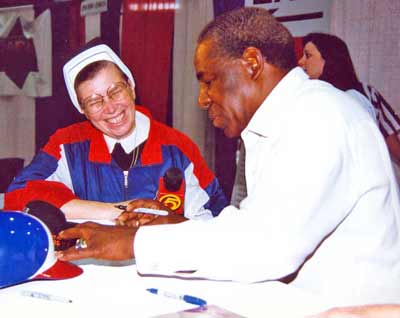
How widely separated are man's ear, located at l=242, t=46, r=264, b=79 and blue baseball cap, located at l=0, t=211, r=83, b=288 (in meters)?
0.70

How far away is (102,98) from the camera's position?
9.34 ft

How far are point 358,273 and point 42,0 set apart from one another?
412 centimetres

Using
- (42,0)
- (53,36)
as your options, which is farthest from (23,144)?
(42,0)

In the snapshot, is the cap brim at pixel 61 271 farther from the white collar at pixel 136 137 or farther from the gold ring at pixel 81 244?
the white collar at pixel 136 137

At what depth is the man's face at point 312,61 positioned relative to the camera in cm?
A: 293

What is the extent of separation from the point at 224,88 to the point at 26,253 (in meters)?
0.71

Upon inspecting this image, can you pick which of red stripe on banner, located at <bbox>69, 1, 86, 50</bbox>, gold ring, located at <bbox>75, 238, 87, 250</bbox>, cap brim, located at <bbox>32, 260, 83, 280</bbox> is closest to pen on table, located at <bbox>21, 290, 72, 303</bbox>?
cap brim, located at <bbox>32, 260, 83, 280</bbox>

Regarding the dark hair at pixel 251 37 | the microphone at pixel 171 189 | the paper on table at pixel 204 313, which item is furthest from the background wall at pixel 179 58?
the paper on table at pixel 204 313

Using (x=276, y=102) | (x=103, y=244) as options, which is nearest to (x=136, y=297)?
(x=103, y=244)

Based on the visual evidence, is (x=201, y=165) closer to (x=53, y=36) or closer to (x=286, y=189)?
(x=286, y=189)

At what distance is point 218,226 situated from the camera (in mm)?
1442

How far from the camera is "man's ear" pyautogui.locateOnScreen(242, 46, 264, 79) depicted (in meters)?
1.68

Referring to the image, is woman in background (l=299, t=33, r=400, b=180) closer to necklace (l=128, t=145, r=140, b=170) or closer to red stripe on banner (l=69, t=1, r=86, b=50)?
necklace (l=128, t=145, r=140, b=170)

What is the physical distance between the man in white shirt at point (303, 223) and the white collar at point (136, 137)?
1.22 m
